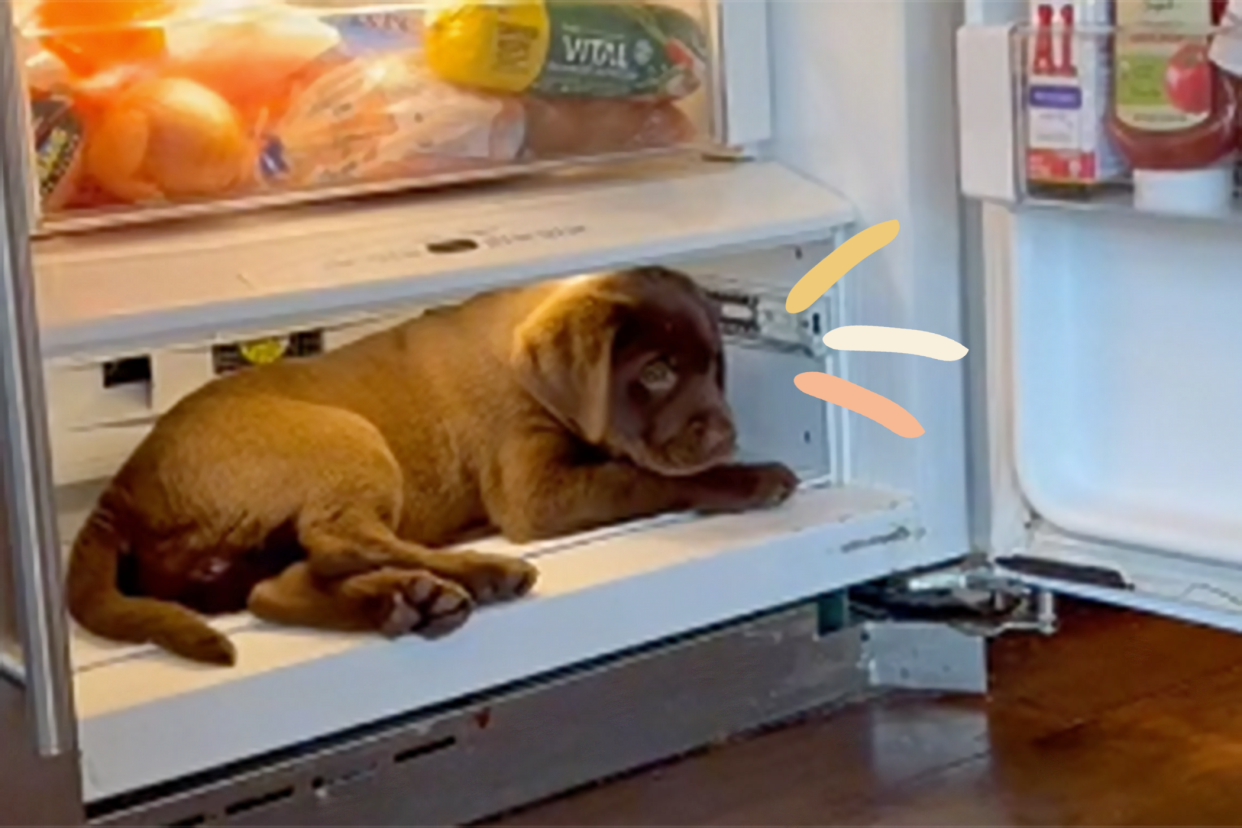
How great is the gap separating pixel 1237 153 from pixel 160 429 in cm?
84

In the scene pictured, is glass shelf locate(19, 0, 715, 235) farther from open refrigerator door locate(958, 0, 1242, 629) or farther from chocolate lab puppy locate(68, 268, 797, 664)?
open refrigerator door locate(958, 0, 1242, 629)

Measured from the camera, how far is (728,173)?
76.3 inches

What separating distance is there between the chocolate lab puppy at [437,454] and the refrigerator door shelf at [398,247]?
0.31ft

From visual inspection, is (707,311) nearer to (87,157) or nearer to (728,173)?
(728,173)

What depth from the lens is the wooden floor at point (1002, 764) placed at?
5.31 feet

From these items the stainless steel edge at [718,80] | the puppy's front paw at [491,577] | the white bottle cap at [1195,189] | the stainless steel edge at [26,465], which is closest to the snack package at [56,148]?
the stainless steel edge at [26,465]

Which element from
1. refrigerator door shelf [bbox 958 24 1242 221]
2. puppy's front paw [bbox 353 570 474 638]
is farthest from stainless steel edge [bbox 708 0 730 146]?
puppy's front paw [bbox 353 570 474 638]

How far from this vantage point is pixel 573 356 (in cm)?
186

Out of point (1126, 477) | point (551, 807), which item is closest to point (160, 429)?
point (551, 807)

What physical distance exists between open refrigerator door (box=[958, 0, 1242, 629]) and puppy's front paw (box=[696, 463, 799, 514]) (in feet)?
0.59

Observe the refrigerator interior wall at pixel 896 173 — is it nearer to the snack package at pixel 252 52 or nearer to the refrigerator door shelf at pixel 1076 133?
the refrigerator door shelf at pixel 1076 133

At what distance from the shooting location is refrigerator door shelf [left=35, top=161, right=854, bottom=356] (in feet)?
5.03

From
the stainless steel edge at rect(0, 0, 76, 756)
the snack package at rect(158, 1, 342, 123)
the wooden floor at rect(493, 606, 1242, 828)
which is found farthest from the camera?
the snack package at rect(158, 1, 342, 123)

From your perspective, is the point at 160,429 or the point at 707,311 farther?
the point at 707,311
